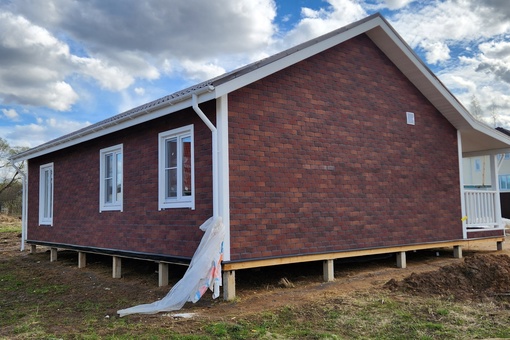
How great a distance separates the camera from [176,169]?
336 inches

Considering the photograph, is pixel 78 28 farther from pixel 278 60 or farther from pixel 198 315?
pixel 198 315

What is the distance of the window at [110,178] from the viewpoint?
33.7 feet

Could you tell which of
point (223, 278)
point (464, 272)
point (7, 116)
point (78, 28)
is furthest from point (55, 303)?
point (7, 116)

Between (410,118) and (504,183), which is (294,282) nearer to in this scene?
(410,118)

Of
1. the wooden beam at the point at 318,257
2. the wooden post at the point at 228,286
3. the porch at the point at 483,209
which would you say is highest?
the porch at the point at 483,209

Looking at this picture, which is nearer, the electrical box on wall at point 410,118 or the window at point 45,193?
the electrical box on wall at point 410,118

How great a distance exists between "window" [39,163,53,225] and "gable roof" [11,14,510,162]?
2.31 ft

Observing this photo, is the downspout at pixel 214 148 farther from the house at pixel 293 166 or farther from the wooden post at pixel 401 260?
the wooden post at pixel 401 260

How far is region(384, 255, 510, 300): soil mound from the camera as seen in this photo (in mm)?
7262

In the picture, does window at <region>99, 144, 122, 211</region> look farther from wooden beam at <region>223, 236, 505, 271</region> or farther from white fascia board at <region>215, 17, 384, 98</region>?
white fascia board at <region>215, 17, 384, 98</region>

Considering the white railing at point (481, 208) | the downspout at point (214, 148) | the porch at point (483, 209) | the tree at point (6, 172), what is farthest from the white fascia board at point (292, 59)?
the tree at point (6, 172)

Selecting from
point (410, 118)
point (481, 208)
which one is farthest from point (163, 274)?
point (481, 208)

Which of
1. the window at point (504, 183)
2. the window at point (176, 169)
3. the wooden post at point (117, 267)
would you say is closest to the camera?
the window at point (176, 169)

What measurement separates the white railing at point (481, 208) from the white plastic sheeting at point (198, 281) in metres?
7.92
